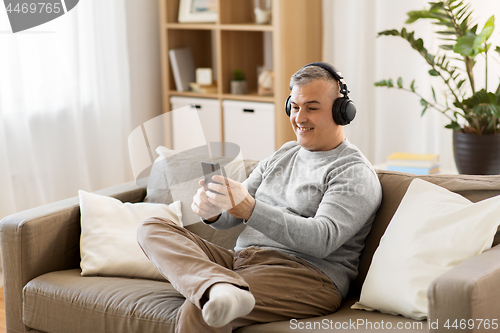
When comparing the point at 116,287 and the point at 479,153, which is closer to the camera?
the point at 116,287

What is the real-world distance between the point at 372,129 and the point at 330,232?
2.11 m

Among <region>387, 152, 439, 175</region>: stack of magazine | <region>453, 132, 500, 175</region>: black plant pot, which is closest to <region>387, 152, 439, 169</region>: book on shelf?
<region>387, 152, 439, 175</region>: stack of magazine

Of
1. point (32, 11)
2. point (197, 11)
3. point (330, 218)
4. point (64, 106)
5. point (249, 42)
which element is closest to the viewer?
point (330, 218)

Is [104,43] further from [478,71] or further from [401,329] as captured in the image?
[401,329]

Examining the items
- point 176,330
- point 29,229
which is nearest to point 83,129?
point 29,229

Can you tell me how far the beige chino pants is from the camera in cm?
145

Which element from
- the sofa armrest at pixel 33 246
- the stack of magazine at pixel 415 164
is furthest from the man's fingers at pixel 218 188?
the stack of magazine at pixel 415 164

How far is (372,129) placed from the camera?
3.58 m

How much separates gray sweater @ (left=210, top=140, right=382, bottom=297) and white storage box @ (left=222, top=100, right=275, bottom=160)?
1.50 m

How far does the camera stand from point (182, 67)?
12.4 ft

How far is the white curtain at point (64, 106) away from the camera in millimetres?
2951

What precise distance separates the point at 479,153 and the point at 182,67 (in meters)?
2.01

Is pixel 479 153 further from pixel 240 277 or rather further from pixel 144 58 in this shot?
pixel 144 58

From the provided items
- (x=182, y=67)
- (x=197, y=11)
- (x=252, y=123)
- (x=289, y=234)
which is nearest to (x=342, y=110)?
(x=289, y=234)
